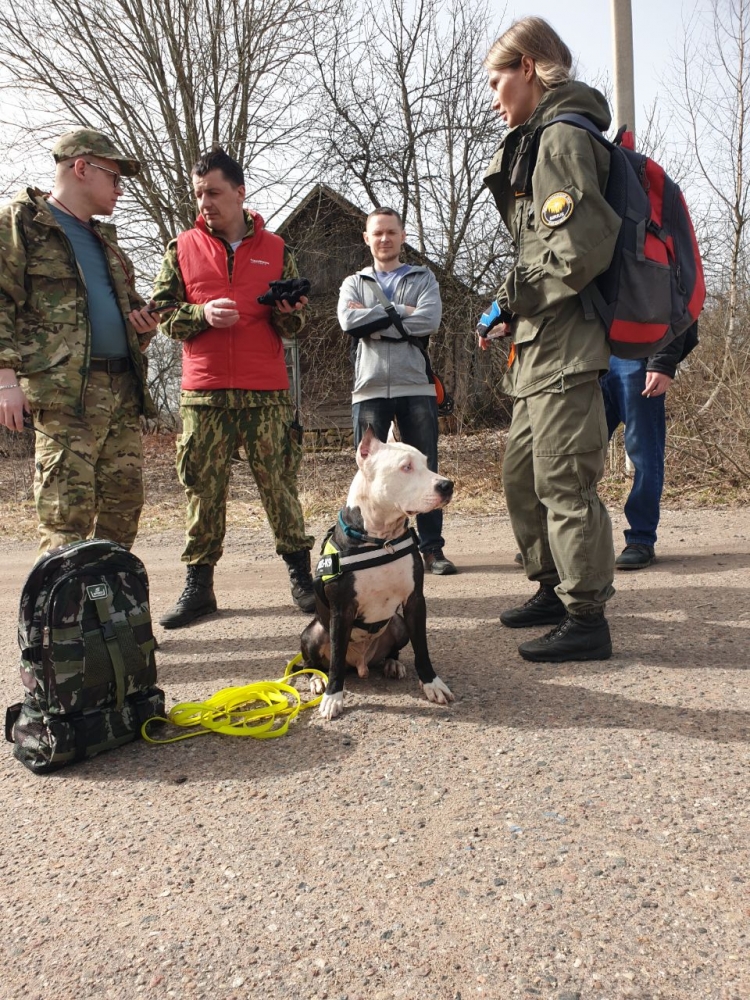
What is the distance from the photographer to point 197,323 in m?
4.25

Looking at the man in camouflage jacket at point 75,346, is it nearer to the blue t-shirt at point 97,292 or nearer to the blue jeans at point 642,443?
the blue t-shirt at point 97,292

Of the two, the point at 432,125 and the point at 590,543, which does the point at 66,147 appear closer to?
the point at 590,543

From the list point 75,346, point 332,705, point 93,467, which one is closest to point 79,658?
point 332,705

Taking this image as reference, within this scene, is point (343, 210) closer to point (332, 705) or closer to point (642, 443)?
point (642, 443)

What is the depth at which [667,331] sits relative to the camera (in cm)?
315

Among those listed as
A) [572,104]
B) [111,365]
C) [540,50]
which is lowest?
[111,365]

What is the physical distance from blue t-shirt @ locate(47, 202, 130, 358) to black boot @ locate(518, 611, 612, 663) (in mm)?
2764

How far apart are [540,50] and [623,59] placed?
231 inches

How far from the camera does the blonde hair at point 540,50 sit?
3123mm

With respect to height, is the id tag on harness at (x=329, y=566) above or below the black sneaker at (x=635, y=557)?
above

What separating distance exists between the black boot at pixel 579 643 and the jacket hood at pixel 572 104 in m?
2.24

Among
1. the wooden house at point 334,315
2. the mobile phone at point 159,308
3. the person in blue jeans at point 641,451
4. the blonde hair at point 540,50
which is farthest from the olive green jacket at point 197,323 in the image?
the wooden house at point 334,315

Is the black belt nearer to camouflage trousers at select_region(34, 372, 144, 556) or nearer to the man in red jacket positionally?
camouflage trousers at select_region(34, 372, 144, 556)

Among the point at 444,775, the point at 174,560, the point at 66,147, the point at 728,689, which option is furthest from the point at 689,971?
the point at 174,560
